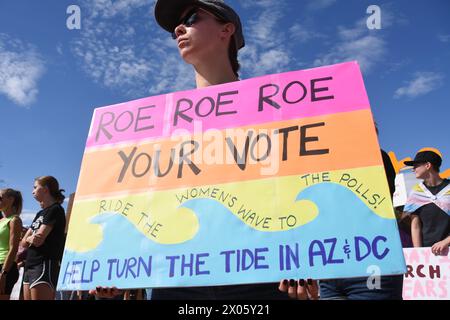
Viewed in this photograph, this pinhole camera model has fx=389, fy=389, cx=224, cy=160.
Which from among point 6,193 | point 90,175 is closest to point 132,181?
point 90,175

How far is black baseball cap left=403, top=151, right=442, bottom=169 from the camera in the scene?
3980mm

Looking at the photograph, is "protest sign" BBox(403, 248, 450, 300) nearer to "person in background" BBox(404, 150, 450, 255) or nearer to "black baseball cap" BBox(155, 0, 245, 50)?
"person in background" BBox(404, 150, 450, 255)

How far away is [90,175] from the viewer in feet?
6.76

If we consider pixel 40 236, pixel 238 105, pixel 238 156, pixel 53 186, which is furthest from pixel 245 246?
pixel 53 186

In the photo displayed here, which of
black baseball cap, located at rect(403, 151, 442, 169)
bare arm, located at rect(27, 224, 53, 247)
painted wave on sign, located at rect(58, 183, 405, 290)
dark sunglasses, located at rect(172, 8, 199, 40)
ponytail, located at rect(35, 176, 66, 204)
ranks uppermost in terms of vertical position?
black baseball cap, located at rect(403, 151, 442, 169)

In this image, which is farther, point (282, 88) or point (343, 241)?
point (282, 88)

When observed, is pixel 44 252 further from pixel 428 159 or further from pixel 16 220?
pixel 428 159

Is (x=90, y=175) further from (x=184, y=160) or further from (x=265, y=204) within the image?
(x=265, y=204)

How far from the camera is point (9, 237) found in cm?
392

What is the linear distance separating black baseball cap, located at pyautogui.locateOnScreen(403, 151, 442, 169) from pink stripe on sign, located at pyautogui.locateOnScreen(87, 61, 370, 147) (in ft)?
8.30

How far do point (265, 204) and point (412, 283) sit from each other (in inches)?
127

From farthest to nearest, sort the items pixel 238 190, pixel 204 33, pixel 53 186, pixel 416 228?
pixel 416 228 → pixel 53 186 → pixel 204 33 → pixel 238 190

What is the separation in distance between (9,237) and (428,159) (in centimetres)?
434

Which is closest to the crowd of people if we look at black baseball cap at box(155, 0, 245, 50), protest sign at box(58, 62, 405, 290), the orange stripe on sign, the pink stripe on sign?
black baseball cap at box(155, 0, 245, 50)
